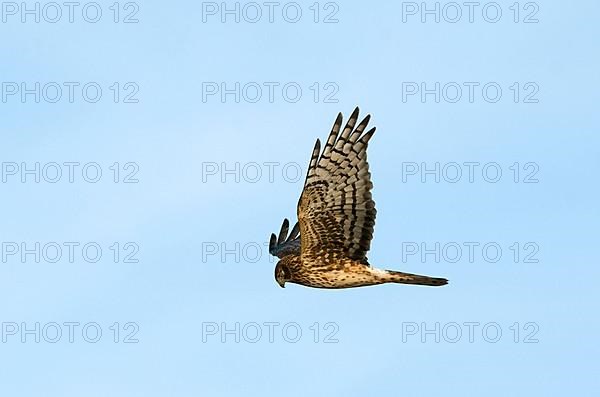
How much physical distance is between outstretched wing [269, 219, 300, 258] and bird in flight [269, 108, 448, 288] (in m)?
2.10

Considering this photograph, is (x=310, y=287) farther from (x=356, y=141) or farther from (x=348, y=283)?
(x=356, y=141)

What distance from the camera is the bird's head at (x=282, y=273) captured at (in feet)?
72.8

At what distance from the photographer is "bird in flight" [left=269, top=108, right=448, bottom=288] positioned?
20719mm

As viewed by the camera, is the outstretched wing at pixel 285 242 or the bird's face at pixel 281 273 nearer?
the bird's face at pixel 281 273

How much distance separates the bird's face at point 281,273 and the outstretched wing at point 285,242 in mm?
1870

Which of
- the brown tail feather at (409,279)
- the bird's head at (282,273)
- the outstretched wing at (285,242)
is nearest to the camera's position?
the brown tail feather at (409,279)

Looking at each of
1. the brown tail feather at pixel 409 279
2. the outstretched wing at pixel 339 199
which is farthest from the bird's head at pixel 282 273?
the brown tail feather at pixel 409 279

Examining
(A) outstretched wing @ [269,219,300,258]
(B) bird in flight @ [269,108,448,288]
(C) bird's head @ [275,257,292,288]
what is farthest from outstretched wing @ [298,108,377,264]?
(A) outstretched wing @ [269,219,300,258]

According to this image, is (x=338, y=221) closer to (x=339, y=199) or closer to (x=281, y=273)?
(x=339, y=199)

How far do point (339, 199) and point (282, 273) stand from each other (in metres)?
1.88

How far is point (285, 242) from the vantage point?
2533cm

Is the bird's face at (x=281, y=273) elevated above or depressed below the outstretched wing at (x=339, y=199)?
below

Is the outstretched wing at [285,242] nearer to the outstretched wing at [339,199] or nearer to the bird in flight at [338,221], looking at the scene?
the bird in flight at [338,221]

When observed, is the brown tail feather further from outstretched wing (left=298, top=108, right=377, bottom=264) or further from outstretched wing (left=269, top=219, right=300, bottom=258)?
outstretched wing (left=269, top=219, right=300, bottom=258)
